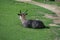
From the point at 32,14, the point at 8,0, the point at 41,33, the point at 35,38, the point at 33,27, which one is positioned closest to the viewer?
the point at 35,38

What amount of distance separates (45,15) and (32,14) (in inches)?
24.5

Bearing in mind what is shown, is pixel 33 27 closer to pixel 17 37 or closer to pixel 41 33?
pixel 41 33

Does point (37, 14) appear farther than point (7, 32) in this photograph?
Yes

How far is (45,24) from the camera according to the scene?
1078cm

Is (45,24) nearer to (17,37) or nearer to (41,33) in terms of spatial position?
(41,33)

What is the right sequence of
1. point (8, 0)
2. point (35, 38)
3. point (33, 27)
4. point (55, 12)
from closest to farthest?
point (35, 38)
point (33, 27)
point (55, 12)
point (8, 0)

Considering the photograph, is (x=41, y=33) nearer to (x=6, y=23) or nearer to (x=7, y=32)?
(x=7, y=32)

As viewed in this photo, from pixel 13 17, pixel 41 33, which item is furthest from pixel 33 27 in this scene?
pixel 13 17

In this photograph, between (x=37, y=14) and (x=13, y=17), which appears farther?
(x=37, y=14)

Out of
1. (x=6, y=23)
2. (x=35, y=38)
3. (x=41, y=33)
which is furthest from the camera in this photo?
(x=6, y=23)

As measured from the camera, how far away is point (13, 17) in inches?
480

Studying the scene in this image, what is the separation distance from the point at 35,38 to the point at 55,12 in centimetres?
535

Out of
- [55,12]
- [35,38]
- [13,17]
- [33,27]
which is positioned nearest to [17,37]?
A: [35,38]

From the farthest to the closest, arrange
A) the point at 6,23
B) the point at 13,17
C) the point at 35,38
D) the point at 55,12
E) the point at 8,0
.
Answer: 1. the point at 8,0
2. the point at 55,12
3. the point at 13,17
4. the point at 6,23
5. the point at 35,38
